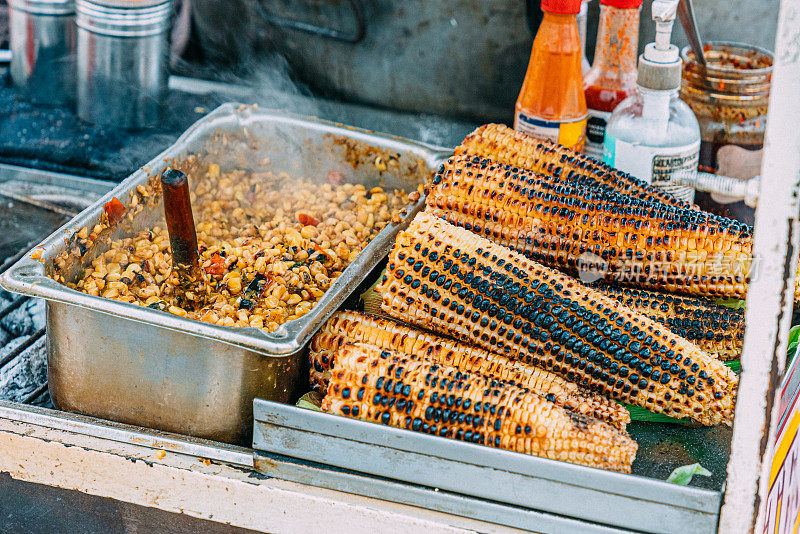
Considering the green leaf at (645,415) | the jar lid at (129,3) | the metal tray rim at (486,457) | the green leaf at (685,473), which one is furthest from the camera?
the jar lid at (129,3)

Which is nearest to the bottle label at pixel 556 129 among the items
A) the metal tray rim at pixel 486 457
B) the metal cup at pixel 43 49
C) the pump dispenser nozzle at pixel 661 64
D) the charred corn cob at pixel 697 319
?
the pump dispenser nozzle at pixel 661 64

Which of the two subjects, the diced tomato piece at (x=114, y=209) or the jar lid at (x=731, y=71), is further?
the jar lid at (x=731, y=71)

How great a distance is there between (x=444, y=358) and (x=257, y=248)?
2.27 feet

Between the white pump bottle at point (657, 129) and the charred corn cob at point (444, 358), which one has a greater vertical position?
the white pump bottle at point (657, 129)

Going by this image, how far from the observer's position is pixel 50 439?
1.65 meters

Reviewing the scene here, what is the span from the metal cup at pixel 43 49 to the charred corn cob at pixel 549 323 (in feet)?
6.70

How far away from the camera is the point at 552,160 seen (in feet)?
6.51

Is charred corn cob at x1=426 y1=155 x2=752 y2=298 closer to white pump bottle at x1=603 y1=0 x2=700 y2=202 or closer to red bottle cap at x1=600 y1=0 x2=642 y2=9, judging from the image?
white pump bottle at x1=603 y1=0 x2=700 y2=202

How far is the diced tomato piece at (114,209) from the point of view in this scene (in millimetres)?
1966

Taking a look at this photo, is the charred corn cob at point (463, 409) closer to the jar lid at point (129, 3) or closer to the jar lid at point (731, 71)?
the jar lid at point (731, 71)

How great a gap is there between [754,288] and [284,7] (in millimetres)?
2893

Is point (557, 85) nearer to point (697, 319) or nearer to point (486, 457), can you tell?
point (697, 319)

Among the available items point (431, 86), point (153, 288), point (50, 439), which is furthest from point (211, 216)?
point (431, 86)

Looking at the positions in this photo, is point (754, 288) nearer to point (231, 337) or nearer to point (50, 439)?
point (231, 337)
